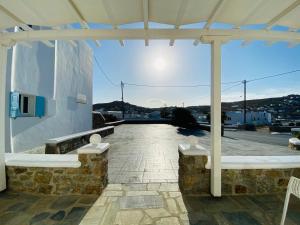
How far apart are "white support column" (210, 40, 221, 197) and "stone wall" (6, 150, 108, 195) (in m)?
2.10

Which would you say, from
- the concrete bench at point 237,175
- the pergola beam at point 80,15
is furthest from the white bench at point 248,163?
the pergola beam at point 80,15

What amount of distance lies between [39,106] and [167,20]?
5.30 meters

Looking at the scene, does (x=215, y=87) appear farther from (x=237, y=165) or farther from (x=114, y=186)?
(x=114, y=186)

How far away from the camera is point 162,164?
18.6 feet

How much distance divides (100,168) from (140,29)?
265 centimetres

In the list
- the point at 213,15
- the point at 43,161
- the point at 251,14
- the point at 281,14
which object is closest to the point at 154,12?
the point at 213,15

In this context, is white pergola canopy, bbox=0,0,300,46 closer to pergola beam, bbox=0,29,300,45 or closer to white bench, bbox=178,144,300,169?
pergola beam, bbox=0,29,300,45

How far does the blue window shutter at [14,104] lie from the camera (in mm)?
5090

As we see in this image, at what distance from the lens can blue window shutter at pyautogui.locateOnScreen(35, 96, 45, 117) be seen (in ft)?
20.5

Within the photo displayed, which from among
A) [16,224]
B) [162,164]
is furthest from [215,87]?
[16,224]

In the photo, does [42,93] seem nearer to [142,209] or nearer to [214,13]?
[142,209]

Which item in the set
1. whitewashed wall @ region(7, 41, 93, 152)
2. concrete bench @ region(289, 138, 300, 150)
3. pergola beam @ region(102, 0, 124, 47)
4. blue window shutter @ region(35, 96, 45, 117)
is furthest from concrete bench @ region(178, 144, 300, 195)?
concrete bench @ region(289, 138, 300, 150)

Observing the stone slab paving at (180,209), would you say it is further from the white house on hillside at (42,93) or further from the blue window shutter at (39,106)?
the blue window shutter at (39,106)

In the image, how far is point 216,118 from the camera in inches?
138
